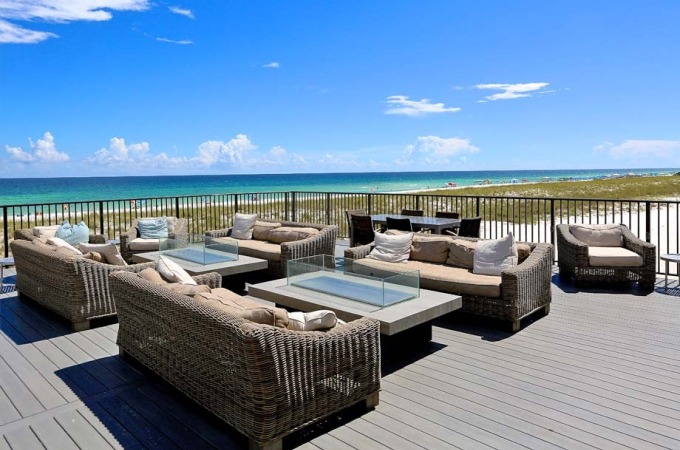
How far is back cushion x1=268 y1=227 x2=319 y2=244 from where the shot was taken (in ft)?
20.7

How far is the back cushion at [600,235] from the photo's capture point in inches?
227

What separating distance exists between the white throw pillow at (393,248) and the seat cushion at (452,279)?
1.13ft

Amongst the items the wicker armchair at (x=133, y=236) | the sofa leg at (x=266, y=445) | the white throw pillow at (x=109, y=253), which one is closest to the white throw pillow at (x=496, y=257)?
the sofa leg at (x=266, y=445)

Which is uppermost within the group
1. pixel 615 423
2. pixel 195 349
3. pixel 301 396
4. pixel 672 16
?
pixel 672 16

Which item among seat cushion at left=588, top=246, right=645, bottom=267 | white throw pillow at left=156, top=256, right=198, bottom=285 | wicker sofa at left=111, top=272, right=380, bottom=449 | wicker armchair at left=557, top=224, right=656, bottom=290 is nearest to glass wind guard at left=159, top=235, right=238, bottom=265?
white throw pillow at left=156, top=256, right=198, bottom=285

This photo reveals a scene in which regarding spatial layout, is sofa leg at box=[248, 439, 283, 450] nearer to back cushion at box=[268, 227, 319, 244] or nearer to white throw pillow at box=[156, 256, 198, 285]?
white throw pillow at box=[156, 256, 198, 285]

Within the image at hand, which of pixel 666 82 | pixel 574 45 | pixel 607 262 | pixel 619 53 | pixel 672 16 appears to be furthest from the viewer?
pixel 666 82

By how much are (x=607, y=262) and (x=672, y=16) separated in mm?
9011

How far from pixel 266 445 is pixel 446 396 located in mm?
1136

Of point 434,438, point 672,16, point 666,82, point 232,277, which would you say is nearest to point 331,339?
point 434,438

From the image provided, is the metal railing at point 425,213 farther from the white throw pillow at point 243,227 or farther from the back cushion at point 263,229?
the back cushion at point 263,229

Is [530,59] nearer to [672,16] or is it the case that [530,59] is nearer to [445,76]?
[445,76]

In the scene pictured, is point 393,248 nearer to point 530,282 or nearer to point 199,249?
point 530,282

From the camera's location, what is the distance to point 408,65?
17.6m
